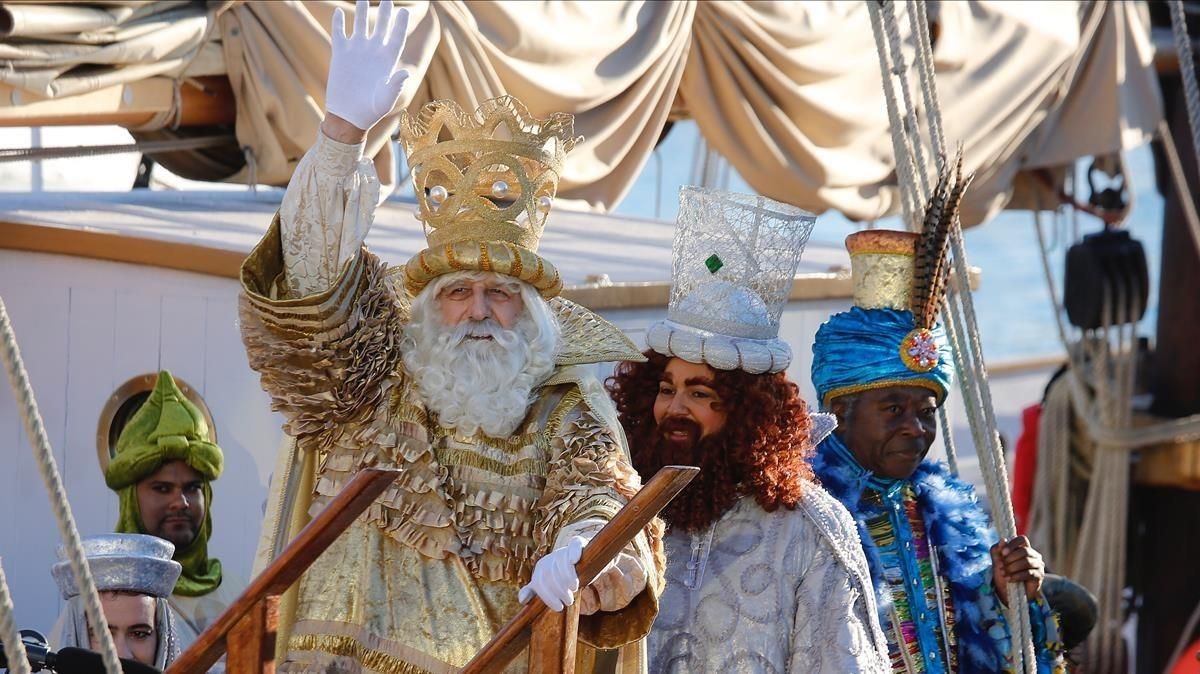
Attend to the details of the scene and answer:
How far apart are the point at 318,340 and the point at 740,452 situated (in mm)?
750

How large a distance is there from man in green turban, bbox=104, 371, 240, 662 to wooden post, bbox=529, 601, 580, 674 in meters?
1.47

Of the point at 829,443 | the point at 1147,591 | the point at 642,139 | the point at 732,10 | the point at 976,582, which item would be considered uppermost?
the point at 732,10

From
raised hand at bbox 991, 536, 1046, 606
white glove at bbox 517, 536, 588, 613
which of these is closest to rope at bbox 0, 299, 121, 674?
white glove at bbox 517, 536, 588, 613

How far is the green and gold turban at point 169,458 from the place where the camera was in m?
3.95

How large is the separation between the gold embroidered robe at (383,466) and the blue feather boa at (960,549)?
2.47 feet

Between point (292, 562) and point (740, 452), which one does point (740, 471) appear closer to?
point (740, 452)

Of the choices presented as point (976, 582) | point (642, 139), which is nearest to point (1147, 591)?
point (642, 139)

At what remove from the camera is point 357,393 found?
3.14 metres

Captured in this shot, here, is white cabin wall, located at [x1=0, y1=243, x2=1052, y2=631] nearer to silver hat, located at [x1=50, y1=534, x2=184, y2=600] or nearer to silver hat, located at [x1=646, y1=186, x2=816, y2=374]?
silver hat, located at [x1=50, y1=534, x2=184, y2=600]

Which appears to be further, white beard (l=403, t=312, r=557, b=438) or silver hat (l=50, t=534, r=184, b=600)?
silver hat (l=50, t=534, r=184, b=600)

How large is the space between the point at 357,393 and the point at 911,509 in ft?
4.06

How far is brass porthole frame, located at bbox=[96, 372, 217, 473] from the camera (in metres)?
4.35

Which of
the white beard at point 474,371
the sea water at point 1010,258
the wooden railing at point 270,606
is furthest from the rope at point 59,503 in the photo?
the sea water at point 1010,258

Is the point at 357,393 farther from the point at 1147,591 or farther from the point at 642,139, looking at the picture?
the point at 1147,591
